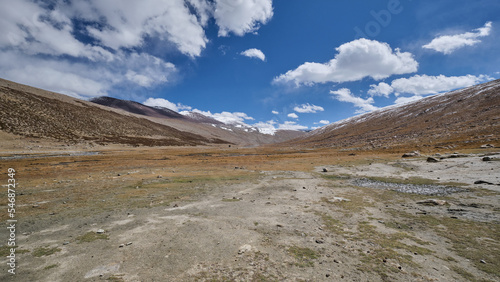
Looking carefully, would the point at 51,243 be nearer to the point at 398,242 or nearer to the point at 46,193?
the point at 46,193

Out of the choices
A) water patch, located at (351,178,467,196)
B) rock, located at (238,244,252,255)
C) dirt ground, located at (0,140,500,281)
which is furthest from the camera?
water patch, located at (351,178,467,196)

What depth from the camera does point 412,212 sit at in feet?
45.9

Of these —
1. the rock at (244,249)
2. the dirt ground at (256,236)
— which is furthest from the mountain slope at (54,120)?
the rock at (244,249)

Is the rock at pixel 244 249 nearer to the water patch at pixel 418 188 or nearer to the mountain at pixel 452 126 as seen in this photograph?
the water patch at pixel 418 188

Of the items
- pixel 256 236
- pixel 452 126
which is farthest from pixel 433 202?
pixel 452 126

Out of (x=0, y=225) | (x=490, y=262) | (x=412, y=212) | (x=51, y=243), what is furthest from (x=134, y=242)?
(x=412, y=212)

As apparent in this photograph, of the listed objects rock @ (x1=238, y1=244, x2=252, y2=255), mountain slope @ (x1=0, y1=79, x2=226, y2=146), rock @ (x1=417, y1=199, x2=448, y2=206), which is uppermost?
mountain slope @ (x1=0, y1=79, x2=226, y2=146)

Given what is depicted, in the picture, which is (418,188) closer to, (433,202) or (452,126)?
(433,202)

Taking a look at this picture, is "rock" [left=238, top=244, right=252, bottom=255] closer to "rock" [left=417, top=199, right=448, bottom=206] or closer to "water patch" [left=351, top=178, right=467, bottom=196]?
"rock" [left=417, top=199, right=448, bottom=206]

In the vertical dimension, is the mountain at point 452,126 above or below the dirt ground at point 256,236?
above

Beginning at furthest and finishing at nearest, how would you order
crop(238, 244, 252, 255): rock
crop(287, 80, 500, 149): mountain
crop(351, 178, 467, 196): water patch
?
crop(287, 80, 500, 149): mountain → crop(351, 178, 467, 196): water patch → crop(238, 244, 252, 255): rock

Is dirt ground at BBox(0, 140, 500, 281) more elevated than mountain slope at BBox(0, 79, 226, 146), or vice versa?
mountain slope at BBox(0, 79, 226, 146)

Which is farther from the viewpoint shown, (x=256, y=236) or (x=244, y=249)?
(x=256, y=236)

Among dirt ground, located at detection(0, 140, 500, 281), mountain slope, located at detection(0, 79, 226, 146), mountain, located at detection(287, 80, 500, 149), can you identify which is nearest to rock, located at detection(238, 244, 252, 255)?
dirt ground, located at detection(0, 140, 500, 281)
